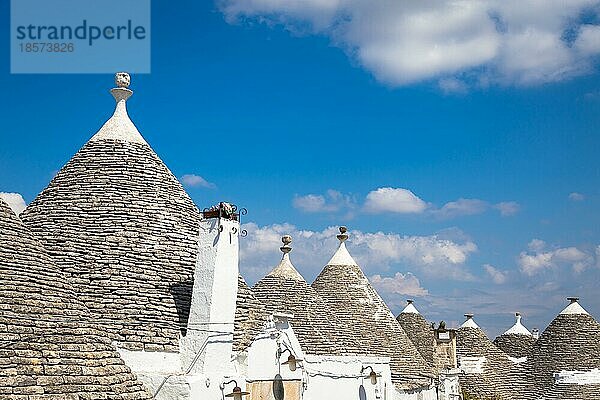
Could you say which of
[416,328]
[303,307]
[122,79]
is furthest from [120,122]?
[416,328]

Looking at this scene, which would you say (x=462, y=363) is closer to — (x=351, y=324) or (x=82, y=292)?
(x=351, y=324)

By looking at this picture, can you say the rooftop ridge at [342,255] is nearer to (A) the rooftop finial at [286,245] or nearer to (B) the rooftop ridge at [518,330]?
(A) the rooftop finial at [286,245]

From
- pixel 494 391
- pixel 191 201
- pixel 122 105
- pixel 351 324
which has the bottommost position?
pixel 494 391

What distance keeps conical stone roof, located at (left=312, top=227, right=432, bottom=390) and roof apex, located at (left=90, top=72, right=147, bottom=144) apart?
26.0ft

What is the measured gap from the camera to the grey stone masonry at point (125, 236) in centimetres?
1273

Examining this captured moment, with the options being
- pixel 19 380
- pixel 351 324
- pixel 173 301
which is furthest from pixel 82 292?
pixel 351 324

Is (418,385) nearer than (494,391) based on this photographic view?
→ Yes

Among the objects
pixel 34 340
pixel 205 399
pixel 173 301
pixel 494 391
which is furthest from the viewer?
pixel 494 391

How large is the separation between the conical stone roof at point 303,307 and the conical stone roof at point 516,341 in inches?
820

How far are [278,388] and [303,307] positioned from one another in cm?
456

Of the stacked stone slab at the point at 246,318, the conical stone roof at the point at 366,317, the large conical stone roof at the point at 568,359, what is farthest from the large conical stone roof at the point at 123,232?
the large conical stone roof at the point at 568,359

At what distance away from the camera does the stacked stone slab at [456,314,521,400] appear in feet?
98.2

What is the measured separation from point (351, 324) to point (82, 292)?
995 centimetres

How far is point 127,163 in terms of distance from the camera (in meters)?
15.0
